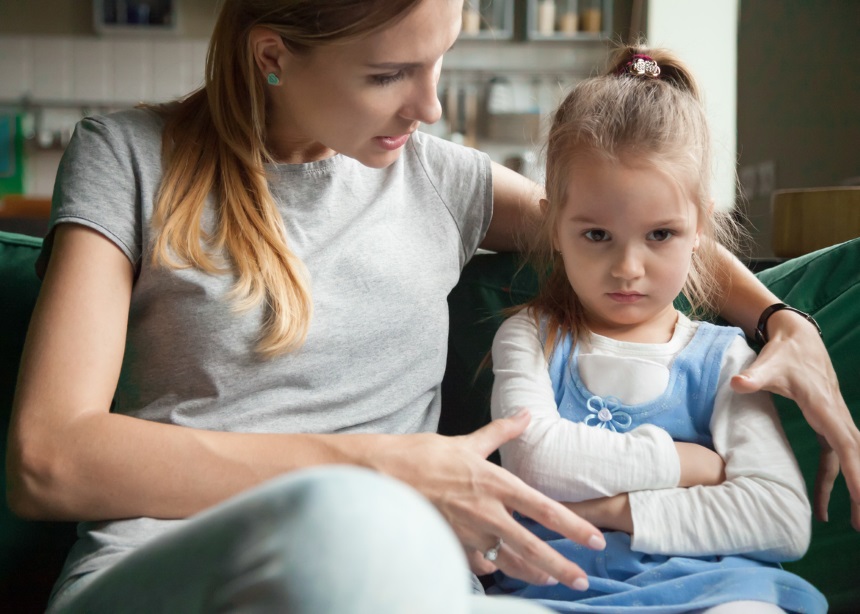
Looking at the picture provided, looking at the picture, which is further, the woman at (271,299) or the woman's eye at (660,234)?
the woman's eye at (660,234)

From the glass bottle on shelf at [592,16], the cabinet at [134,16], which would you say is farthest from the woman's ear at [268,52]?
the glass bottle on shelf at [592,16]

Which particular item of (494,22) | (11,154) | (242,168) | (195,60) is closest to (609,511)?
(242,168)

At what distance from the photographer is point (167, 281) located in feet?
3.39

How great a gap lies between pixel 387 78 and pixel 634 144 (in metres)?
0.32

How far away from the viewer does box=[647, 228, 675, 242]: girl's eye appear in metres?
1.08

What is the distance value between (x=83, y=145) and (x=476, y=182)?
1.80ft

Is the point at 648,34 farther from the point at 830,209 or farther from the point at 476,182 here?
the point at 476,182

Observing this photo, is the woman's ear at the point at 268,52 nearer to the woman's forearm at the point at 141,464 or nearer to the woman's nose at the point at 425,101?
the woman's nose at the point at 425,101

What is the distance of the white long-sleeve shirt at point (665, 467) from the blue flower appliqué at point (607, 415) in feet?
0.05

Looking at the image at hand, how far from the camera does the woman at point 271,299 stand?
890 millimetres

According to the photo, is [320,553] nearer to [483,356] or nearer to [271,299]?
[271,299]

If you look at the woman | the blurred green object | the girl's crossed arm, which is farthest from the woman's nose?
the blurred green object

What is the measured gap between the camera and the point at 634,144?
3.55ft

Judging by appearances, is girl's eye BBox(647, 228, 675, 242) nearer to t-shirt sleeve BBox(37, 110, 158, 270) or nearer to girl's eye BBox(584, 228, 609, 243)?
girl's eye BBox(584, 228, 609, 243)
